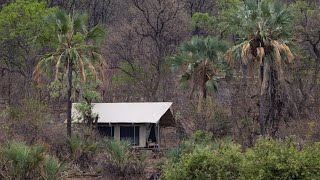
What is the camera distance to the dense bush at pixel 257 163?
1293 centimetres

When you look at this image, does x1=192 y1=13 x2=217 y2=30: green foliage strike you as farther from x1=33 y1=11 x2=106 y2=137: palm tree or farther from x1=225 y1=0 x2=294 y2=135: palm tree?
x1=33 y1=11 x2=106 y2=137: palm tree

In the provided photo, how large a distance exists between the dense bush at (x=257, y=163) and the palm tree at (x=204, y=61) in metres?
13.7

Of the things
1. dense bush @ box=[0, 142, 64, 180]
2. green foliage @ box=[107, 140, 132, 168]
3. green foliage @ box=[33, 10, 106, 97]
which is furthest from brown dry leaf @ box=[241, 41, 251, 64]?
dense bush @ box=[0, 142, 64, 180]

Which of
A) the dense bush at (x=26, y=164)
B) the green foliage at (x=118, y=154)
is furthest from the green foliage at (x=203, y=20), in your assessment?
the dense bush at (x=26, y=164)

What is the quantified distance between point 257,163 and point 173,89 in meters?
29.2

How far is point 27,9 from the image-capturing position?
3597 cm

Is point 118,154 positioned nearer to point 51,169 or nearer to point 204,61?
point 51,169

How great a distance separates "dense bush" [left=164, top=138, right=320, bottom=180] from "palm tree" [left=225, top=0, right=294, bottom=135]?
31.3 ft

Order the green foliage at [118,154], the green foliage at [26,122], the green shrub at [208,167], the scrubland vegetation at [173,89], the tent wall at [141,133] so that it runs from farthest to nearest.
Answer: the tent wall at [141,133]
the green foliage at [26,122]
the green foliage at [118,154]
the scrubland vegetation at [173,89]
the green shrub at [208,167]

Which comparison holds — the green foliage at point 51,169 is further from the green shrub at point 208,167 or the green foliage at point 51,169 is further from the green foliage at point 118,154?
the green shrub at point 208,167

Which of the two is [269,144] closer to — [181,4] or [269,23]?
[269,23]

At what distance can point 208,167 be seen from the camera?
573 inches

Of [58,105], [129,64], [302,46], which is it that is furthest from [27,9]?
[302,46]

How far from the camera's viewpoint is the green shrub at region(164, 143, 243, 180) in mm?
14422
